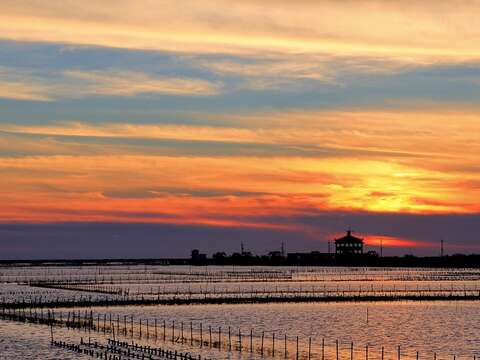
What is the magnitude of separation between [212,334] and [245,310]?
27.6 m

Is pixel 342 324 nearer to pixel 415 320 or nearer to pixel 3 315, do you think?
pixel 415 320

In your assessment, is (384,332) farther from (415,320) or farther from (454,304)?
(454,304)

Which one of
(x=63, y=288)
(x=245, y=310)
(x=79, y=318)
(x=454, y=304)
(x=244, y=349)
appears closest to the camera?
(x=244, y=349)

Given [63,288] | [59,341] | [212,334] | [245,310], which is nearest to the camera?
[59,341]

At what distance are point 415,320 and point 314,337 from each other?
69.4 feet

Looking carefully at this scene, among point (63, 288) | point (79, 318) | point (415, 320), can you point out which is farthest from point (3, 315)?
point (63, 288)

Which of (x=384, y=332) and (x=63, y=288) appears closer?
(x=384, y=332)

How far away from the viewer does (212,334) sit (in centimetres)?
7650

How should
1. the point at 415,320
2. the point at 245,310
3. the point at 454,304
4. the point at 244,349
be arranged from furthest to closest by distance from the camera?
the point at 454,304, the point at 245,310, the point at 415,320, the point at 244,349

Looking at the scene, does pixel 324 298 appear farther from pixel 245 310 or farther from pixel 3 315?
pixel 3 315

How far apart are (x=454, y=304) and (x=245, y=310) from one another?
30.2 metres

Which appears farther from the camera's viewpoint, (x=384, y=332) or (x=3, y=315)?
(x=3, y=315)

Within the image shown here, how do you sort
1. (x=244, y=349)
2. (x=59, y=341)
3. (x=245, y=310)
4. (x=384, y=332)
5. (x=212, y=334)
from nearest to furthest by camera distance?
(x=244, y=349), (x=59, y=341), (x=212, y=334), (x=384, y=332), (x=245, y=310)

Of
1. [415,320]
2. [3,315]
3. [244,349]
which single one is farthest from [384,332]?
[3,315]
